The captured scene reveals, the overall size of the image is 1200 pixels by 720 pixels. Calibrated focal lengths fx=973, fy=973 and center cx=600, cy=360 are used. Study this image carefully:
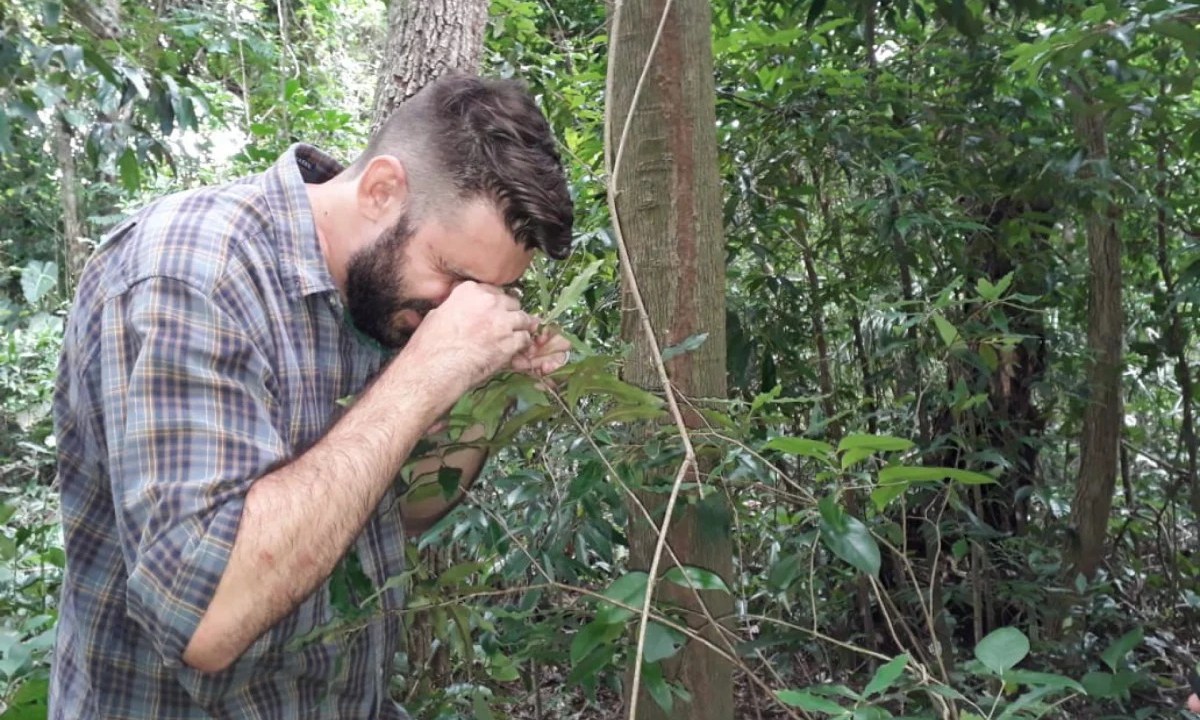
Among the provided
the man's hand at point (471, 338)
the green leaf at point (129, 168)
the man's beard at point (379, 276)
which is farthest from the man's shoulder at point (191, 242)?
the green leaf at point (129, 168)

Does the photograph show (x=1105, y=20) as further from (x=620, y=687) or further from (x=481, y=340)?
(x=620, y=687)

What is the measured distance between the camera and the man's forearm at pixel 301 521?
1.15 m

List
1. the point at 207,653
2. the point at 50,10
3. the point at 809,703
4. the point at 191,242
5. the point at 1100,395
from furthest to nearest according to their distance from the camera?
the point at 1100,395 < the point at 50,10 < the point at 191,242 < the point at 207,653 < the point at 809,703

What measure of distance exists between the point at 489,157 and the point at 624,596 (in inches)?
30.7

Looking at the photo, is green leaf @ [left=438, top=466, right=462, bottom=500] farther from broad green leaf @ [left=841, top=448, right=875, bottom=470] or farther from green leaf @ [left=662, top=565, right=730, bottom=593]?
broad green leaf @ [left=841, top=448, right=875, bottom=470]

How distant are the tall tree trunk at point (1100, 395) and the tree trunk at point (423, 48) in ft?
6.47

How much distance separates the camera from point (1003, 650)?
41.8 inches

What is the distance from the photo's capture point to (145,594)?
1140mm

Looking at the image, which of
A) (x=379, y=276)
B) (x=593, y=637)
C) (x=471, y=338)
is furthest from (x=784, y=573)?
(x=379, y=276)

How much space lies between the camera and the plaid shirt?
1.16 m

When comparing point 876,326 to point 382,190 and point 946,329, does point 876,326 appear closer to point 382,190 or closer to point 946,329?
point 946,329

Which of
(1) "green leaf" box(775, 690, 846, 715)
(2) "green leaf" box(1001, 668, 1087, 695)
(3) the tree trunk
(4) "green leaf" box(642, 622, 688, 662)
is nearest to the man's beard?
(4) "green leaf" box(642, 622, 688, 662)

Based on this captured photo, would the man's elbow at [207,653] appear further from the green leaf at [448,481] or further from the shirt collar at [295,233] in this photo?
the shirt collar at [295,233]

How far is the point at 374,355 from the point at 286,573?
53 cm
